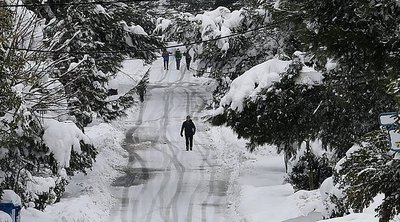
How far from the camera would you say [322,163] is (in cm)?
1675

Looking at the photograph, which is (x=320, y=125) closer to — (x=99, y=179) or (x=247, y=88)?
(x=247, y=88)

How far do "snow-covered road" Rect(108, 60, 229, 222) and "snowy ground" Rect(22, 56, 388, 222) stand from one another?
2 cm

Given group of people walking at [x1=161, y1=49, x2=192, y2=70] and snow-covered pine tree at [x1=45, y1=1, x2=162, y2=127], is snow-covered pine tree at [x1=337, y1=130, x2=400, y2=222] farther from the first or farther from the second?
group of people walking at [x1=161, y1=49, x2=192, y2=70]

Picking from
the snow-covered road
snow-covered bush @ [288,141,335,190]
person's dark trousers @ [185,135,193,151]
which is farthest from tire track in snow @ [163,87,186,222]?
snow-covered bush @ [288,141,335,190]

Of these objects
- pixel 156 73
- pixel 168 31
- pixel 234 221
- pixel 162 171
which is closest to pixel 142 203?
pixel 234 221

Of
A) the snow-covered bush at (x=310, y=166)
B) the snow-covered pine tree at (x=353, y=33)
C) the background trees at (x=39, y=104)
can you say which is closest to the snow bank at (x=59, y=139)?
the background trees at (x=39, y=104)

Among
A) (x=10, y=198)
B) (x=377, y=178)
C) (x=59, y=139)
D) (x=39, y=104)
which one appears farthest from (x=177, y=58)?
(x=377, y=178)

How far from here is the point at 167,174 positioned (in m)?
20.5

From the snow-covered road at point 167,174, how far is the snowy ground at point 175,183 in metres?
0.02

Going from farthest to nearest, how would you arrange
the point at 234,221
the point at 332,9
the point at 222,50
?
the point at 222,50, the point at 234,221, the point at 332,9

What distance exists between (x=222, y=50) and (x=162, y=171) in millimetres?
5687

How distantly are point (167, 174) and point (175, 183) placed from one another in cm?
133

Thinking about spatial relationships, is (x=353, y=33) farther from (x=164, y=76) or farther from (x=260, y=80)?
(x=164, y=76)

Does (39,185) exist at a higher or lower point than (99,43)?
lower
